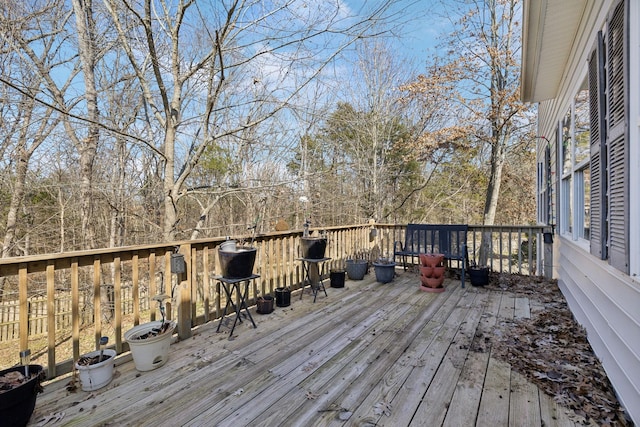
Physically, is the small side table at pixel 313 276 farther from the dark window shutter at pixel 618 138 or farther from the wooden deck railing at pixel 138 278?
the dark window shutter at pixel 618 138

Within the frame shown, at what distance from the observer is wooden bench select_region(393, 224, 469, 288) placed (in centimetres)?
493

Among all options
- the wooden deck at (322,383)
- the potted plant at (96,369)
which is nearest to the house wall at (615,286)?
the wooden deck at (322,383)

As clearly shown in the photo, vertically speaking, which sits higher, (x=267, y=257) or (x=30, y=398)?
(x=267, y=257)

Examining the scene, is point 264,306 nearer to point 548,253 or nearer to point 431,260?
point 431,260

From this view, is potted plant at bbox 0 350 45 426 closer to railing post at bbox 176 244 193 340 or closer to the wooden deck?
the wooden deck

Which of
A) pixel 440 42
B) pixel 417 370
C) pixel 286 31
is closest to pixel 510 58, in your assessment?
pixel 440 42

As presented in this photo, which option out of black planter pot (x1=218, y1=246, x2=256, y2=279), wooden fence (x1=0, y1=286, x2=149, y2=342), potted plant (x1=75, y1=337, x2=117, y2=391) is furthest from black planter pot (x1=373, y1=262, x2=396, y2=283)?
wooden fence (x1=0, y1=286, x2=149, y2=342)

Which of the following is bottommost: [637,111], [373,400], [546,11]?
[373,400]

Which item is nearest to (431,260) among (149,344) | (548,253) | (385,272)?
(385,272)

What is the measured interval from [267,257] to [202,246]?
3.29 ft

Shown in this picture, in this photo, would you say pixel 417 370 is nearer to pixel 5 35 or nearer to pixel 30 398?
pixel 30 398

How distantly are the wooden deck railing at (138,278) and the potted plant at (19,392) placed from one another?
16 centimetres

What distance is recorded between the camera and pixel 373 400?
1.88m

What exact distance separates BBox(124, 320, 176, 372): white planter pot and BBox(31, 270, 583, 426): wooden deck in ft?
0.21
